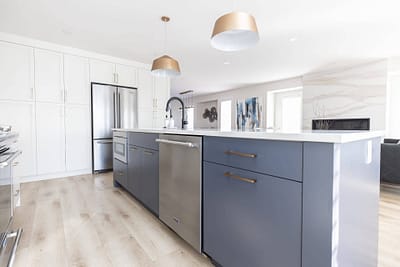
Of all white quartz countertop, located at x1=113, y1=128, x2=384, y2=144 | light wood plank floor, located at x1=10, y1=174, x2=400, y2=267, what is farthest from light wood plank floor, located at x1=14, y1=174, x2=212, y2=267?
white quartz countertop, located at x1=113, y1=128, x2=384, y2=144

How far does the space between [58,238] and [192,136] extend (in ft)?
4.43

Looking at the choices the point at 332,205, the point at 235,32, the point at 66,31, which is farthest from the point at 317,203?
the point at 66,31

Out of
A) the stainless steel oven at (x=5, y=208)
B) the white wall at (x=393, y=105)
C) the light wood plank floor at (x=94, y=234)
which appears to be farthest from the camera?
the white wall at (x=393, y=105)

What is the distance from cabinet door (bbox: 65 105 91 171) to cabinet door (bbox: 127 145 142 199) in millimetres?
1841

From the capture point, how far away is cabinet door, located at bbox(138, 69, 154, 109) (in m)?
4.33

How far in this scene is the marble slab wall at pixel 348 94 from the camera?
4047 mm

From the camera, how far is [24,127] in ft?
10.1

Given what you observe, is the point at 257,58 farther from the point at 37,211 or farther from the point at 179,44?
the point at 37,211

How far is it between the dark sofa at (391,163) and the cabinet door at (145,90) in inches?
162

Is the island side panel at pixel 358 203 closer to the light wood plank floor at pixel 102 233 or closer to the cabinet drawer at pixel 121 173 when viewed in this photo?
the light wood plank floor at pixel 102 233

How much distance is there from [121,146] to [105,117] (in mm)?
1531

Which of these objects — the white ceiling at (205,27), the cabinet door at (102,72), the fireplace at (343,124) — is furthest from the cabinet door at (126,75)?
the fireplace at (343,124)

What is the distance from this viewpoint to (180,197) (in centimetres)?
142

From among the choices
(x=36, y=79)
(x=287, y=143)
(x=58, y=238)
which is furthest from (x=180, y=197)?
(x=36, y=79)
